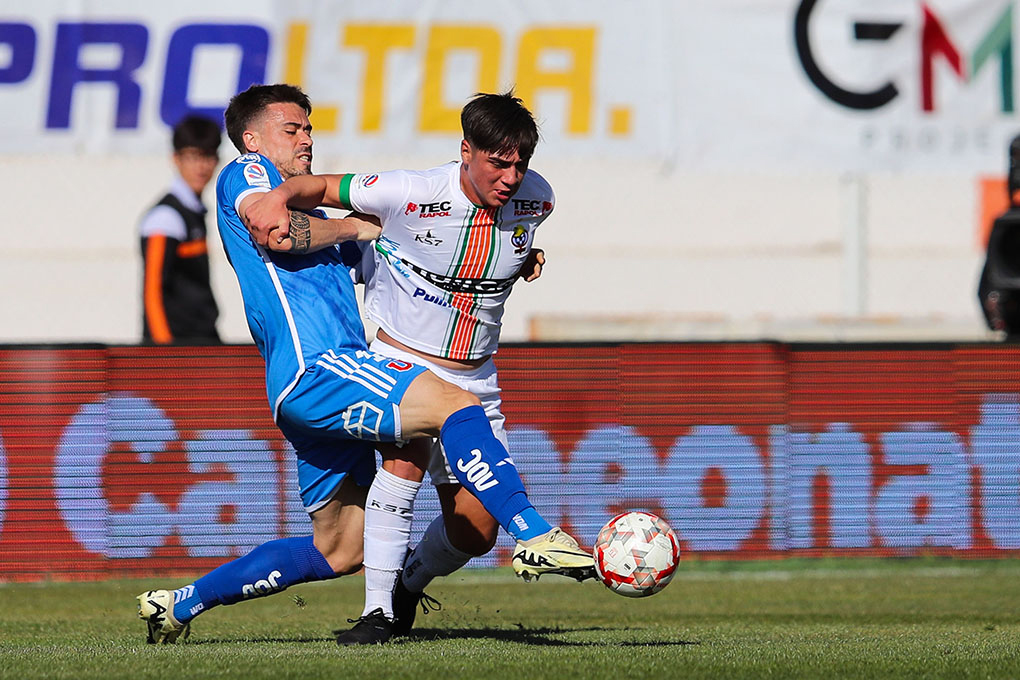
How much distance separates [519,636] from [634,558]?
1.50 metres

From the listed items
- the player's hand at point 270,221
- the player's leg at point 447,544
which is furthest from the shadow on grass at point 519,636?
the player's hand at point 270,221

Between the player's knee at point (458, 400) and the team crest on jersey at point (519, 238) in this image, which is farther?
the team crest on jersey at point (519, 238)

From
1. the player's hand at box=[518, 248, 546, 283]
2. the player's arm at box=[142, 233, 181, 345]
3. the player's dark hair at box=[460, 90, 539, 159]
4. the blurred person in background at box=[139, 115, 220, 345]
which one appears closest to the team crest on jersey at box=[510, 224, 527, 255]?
the player's hand at box=[518, 248, 546, 283]

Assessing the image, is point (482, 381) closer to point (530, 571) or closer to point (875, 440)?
point (530, 571)

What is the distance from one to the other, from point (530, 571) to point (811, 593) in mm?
4122

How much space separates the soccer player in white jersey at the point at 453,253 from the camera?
5867mm

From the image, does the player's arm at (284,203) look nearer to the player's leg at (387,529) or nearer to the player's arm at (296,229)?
the player's arm at (296,229)

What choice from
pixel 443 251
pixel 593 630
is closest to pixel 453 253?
pixel 443 251

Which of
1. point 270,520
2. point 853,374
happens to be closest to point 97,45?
point 270,520

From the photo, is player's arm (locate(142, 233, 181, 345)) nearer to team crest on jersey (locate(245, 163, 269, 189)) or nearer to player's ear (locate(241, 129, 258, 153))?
player's ear (locate(241, 129, 258, 153))

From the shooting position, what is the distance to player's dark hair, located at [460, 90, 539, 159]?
5777 millimetres

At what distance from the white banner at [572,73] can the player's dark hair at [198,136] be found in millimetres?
4629

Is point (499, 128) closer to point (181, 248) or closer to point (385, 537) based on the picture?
point (385, 537)

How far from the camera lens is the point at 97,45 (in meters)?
15.1
